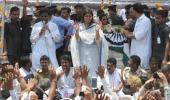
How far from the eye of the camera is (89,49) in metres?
10.7

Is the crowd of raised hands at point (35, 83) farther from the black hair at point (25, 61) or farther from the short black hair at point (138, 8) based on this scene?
the short black hair at point (138, 8)

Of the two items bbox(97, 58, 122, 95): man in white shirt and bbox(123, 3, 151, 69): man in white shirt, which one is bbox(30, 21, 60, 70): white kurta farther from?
bbox(123, 3, 151, 69): man in white shirt

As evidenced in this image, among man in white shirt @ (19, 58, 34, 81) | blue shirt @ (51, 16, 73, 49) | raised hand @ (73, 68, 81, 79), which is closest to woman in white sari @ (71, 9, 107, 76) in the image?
blue shirt @ (51, 16, 73, 49)

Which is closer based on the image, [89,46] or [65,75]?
[65,75]

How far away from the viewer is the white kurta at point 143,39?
426 inches

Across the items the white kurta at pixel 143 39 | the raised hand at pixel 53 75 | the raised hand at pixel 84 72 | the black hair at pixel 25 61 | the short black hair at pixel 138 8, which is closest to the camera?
the raised hand at pixel 84 72

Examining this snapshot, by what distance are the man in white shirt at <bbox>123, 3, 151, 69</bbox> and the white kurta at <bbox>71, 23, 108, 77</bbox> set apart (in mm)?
512

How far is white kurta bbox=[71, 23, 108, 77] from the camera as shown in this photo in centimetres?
1064

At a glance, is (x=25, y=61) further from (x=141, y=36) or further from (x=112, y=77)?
(x=141, y=36)

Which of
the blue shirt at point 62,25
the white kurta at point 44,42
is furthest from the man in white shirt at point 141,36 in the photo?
the white kurta at point 44,42

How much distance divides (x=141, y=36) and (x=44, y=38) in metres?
1.59

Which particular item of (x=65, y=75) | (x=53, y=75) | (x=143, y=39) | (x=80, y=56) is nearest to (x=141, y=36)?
(x=143, y=39)

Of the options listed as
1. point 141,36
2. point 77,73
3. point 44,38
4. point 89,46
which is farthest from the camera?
point 44,38

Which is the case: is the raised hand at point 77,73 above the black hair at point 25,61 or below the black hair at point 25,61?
above
